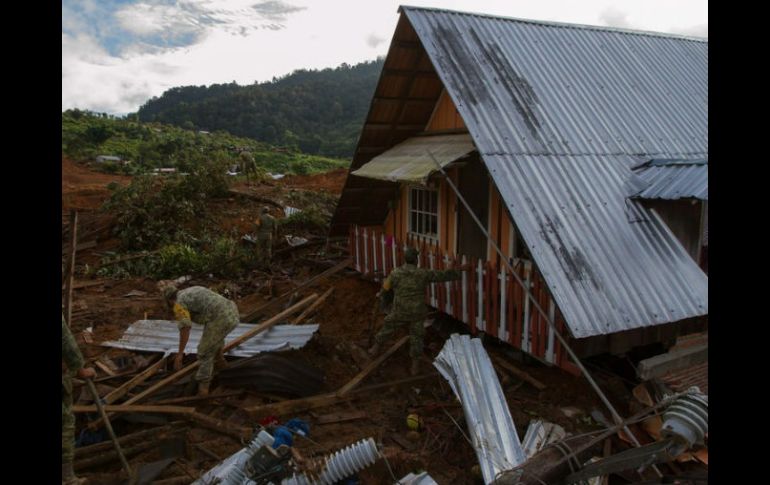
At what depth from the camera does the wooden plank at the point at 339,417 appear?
20.5 ft

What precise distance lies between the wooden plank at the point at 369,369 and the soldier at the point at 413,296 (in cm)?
39

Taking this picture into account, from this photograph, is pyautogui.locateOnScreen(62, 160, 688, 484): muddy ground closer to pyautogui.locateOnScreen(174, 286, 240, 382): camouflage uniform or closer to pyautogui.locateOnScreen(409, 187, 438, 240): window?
pyautogui.locateOnScreen(174, 286, 240, 382): camouflage uniform

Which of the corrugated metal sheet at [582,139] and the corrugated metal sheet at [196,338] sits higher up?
the corrugated metal sheet at [582,139]

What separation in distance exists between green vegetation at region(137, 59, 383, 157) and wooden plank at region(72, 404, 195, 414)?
39.5 metres

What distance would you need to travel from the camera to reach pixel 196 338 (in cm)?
823

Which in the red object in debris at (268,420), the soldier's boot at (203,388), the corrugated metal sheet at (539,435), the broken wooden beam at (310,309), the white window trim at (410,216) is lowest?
the corrugated metal sheet at (539,435)

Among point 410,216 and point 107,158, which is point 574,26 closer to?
point 410,216

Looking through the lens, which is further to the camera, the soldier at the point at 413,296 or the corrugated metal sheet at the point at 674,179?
the soldier at the point at 413,296

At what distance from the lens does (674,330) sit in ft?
23.8

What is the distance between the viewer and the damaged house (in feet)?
21.6

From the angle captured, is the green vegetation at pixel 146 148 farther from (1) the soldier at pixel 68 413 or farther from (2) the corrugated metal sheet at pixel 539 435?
(2) the corrugated metal sheet at pixel 539 435

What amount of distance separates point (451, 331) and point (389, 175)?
2.84 m

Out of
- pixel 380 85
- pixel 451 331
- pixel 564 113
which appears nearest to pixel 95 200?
pixel 380 85

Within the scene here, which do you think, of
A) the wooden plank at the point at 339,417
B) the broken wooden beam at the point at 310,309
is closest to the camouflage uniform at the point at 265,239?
the broken wooden beam at the point at 310,309
